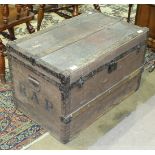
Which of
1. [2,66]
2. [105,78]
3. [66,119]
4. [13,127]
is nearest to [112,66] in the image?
[105,78]

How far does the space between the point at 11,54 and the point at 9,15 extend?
63cm

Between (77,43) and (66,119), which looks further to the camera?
(77,43)

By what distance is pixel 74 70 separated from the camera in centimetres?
205

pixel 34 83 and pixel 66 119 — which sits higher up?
pixel 34 83

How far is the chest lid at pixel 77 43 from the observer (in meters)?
2.12

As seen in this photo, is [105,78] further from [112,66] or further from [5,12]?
[5,12]

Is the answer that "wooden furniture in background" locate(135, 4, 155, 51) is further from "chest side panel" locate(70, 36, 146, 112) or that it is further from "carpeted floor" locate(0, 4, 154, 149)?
"carpeted floor" locate(0, 4, 154, 149)

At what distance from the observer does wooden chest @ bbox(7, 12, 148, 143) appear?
2119mm

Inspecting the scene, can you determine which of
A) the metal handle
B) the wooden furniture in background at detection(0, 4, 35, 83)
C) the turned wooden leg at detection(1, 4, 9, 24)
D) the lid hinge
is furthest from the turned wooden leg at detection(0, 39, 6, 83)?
the lid hinge

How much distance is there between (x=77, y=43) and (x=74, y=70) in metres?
0.35

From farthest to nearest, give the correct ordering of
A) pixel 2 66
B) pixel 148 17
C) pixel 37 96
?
1. pixel 148 17
2. pixel 2 66
3. pixel 37 96

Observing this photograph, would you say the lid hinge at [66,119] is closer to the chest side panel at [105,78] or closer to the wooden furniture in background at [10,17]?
the chest side panel at [105,78]

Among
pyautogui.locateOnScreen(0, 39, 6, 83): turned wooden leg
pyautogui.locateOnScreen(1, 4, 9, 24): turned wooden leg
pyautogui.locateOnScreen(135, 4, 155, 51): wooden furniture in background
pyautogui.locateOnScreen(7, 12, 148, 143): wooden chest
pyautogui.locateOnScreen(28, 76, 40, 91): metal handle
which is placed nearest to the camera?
pyautogui.locateOnScreen(7, 12, 148, 143): wooden chest

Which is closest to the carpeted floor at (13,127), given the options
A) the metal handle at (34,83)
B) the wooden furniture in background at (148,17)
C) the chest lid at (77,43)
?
the metal handle at (34,83)
